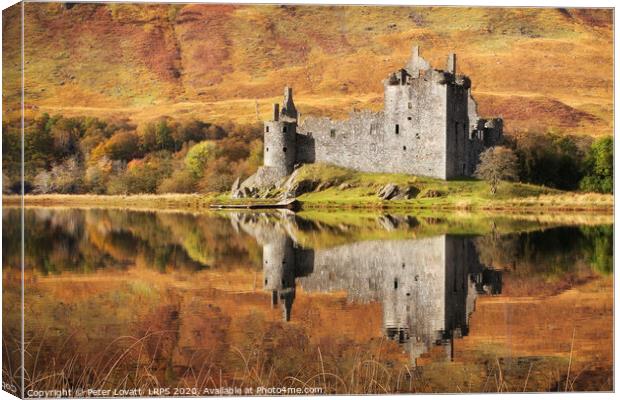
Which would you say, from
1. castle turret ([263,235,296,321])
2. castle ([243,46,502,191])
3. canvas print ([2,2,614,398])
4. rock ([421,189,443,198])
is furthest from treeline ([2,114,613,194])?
castle turret ([263,235,296,321])

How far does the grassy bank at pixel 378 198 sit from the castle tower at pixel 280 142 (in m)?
0.80

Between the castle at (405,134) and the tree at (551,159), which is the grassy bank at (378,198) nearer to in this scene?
the tree at (551,159)

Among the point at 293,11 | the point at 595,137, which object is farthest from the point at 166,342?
the point at 595,137

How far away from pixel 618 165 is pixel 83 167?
20.0m

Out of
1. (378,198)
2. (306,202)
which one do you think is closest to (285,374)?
(378,198)

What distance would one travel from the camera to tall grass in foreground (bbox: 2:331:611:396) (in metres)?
11.5

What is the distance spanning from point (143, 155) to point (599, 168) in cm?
2045

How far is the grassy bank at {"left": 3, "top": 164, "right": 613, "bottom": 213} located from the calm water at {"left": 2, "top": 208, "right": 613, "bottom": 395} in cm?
201

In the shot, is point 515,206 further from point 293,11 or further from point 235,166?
point 235,166

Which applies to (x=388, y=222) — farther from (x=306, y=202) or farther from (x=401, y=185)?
(x=306, y=202)

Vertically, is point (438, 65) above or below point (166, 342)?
above

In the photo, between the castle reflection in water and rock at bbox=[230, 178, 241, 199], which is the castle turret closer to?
the castle reflection in water

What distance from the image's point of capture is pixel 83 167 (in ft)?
102

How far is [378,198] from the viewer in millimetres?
29219
